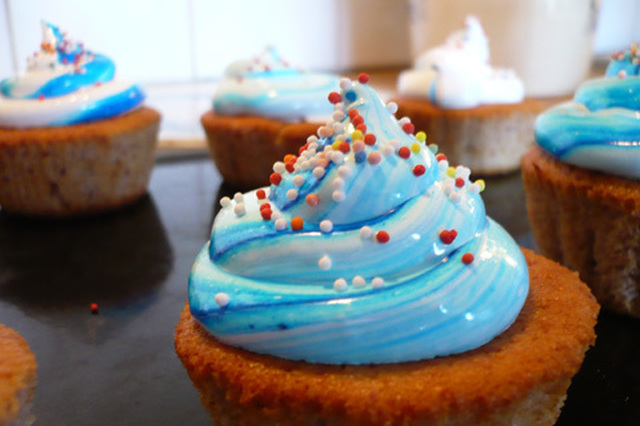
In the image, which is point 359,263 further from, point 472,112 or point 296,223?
point 472,112

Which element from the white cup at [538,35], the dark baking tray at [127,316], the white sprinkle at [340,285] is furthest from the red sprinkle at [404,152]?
the white cup at [538,35]

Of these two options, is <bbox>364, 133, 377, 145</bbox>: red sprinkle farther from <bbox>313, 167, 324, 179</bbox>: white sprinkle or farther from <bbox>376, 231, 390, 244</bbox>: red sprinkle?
<bbox>376, 231, 390, 244</bbox>: red sprinkle

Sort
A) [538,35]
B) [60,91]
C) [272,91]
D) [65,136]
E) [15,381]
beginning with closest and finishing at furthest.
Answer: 1. [15,381]
2. [65,136]
3. [60,91]
4. [272,91]
5. [538,35]

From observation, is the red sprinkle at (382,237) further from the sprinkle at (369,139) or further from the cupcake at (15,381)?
the cupcake at (15,381)

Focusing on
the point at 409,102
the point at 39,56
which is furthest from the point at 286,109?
the point at 39,56

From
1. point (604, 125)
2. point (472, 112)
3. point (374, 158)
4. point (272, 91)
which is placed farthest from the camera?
point (472, 112)

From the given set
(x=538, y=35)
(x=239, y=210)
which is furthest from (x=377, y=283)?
(x=538, y=35)

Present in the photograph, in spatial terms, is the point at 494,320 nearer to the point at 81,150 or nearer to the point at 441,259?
the point at 441,259
